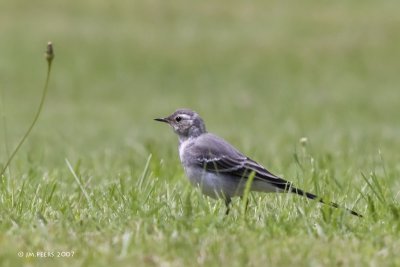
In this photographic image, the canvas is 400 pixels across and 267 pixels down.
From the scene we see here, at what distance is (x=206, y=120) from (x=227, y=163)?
525 inches

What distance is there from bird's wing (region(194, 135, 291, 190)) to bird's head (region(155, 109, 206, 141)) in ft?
1.20

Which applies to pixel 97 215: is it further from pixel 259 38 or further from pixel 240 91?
pixel 259 38

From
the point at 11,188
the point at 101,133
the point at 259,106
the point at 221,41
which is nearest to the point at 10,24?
the point at 221,41

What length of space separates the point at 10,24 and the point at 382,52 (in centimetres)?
1116

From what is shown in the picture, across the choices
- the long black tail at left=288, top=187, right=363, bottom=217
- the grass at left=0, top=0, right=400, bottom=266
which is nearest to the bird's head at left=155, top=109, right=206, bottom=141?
the grass at left=0, top=0, right=400, bottom=266

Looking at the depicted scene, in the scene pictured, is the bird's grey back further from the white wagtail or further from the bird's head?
the bird's head

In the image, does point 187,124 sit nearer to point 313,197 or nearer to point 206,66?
point 313,197

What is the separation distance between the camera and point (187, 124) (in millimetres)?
7203

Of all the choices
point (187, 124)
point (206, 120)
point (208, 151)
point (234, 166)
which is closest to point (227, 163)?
point (234, 166)

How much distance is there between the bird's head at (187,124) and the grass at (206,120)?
47cm

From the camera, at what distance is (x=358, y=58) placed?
1043 inches

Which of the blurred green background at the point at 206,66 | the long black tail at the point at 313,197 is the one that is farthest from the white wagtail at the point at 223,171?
the blurred green background at the point at 206,66

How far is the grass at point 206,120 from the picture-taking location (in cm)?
489

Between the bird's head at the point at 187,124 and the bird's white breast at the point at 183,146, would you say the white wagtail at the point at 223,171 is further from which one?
the bird's head at the point at 187,124
